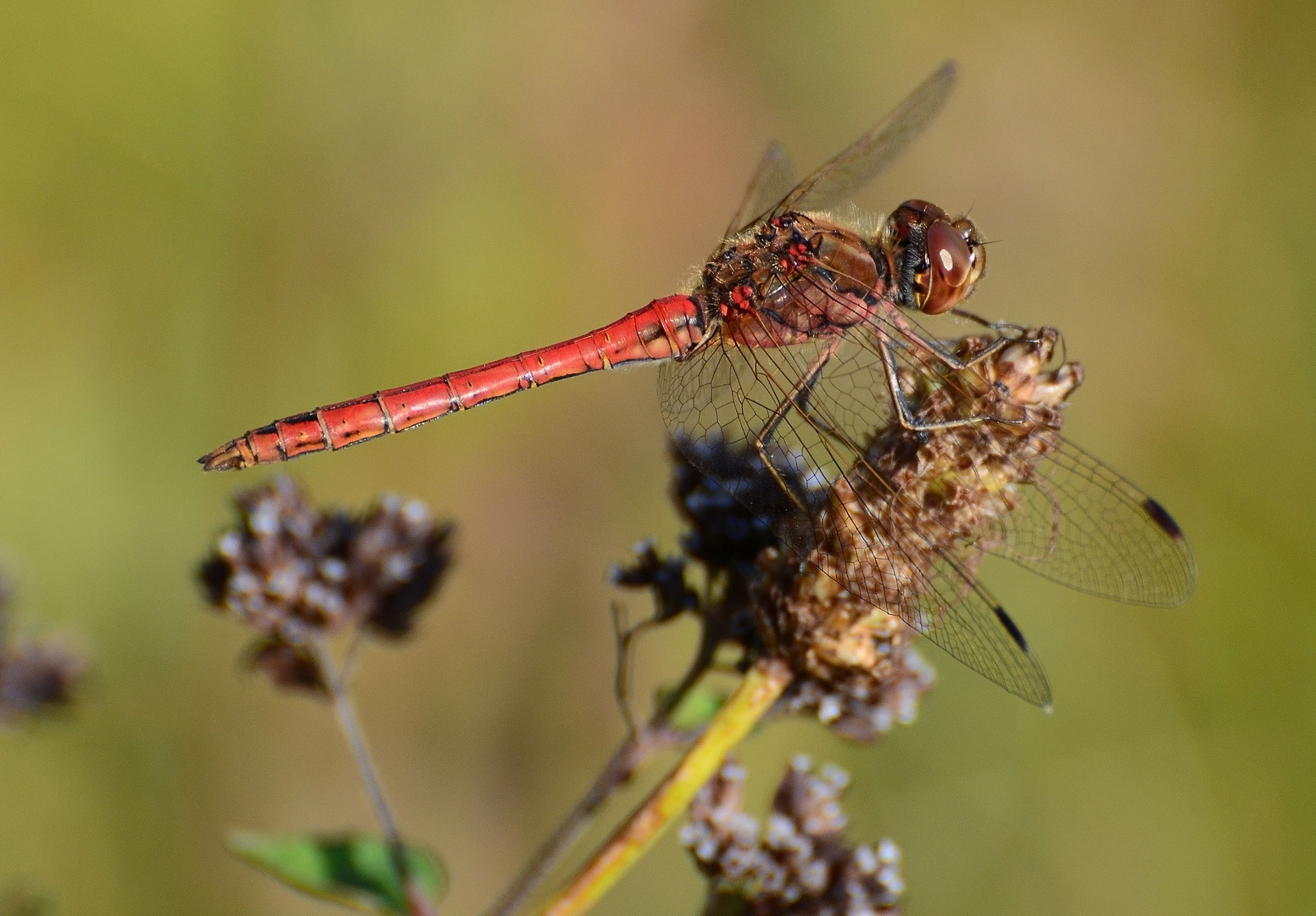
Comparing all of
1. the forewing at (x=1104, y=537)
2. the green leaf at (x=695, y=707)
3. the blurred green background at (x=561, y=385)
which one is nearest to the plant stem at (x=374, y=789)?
the green leaf at (x=695, y=707)

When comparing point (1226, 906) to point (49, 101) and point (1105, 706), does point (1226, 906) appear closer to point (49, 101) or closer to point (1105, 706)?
point (1105, 706)

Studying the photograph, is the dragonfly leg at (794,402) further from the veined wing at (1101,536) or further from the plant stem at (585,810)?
the plant stem at (585,810)

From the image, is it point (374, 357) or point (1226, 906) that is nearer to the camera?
point (1226, 906)

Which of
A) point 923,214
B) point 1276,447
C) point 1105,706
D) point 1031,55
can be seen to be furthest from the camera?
point 1031,55

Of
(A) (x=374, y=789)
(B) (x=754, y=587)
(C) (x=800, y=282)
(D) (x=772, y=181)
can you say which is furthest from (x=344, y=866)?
(D) (x=772, y=181)

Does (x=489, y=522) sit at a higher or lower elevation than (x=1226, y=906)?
higher

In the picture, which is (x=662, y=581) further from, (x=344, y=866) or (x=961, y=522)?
(x=344, y=866)

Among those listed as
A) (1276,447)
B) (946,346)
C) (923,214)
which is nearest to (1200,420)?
(1276,447)

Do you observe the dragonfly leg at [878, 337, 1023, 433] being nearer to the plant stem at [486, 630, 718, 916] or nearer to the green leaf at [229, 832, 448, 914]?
the plant stem at [486, 630, 718, 916]
